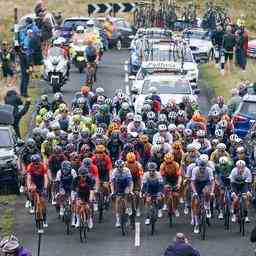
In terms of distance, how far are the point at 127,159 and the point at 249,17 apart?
43945 mm

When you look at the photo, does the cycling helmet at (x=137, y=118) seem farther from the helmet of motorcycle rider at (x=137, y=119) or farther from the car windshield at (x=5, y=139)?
the car windshield at (x=5, y=139)

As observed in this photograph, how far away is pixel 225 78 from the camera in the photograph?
1816 inches

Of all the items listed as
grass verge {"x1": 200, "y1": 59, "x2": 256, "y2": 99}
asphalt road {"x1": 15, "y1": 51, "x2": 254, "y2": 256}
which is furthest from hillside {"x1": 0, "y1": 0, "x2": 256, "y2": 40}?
asphalt road {"x1": 15, "y1": 51, "x2": 254, "y2": 256}

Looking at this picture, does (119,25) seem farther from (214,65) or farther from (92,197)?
(92,197)

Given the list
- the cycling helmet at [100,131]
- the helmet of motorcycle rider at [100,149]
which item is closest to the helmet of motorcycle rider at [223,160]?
the helmet of motorcycle rider at [100,149]

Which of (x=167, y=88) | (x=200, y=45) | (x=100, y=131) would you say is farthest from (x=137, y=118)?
(x=200, y=45)

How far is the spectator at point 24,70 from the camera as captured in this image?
40981 millimetres

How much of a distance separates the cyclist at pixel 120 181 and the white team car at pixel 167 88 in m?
10.1

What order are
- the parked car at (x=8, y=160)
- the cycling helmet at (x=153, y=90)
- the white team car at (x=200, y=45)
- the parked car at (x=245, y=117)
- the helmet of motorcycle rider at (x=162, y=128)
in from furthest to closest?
the white team car at (x=200, y=45)
the cycling helmet at (x=153, y=90)
the parked car at (x=245, y=117)
the parked car at (x=8, y=160)
the helmet of motorcycle rider at (x=162, y=128)

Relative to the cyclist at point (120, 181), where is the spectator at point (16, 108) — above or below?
below

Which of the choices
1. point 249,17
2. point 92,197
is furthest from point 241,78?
point 249,17

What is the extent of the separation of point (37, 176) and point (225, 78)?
791 inches

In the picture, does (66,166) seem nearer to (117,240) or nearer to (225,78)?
(117,240)

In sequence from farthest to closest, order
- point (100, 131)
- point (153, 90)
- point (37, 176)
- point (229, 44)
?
point (229, 44)
point (153, 90)
point (100, 131)
point (37, 176)
